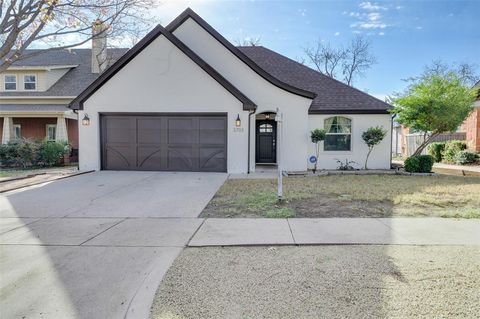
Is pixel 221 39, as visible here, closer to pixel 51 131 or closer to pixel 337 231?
pixel 337 231

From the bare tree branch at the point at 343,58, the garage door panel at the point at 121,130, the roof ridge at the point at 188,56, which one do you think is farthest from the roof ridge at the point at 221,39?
the bare tree branch at the point at 343,58

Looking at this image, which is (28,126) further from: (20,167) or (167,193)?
(167,193)

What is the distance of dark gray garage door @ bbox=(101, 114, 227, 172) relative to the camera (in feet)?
42.5

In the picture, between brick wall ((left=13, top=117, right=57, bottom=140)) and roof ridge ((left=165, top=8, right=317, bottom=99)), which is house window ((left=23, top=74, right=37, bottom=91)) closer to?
brick wall ((left=13, top=117, right=57, bottom=140))

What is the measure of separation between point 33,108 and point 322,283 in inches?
834

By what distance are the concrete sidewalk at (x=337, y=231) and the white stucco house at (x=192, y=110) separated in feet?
24.1

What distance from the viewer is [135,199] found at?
25.8 feet

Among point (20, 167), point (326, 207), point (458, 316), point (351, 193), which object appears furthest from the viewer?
point (20, 167)

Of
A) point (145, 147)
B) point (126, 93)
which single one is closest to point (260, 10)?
point (126, 93)

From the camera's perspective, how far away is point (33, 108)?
18.9 m

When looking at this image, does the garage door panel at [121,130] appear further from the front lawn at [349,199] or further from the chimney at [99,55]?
the chimney at [99,55]

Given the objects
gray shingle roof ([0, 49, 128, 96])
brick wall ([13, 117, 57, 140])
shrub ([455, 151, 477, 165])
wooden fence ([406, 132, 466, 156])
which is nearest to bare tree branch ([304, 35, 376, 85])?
wooden fence ([406, 132, 466, 156])

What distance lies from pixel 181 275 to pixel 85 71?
22.3 m

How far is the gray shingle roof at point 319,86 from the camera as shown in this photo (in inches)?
558
